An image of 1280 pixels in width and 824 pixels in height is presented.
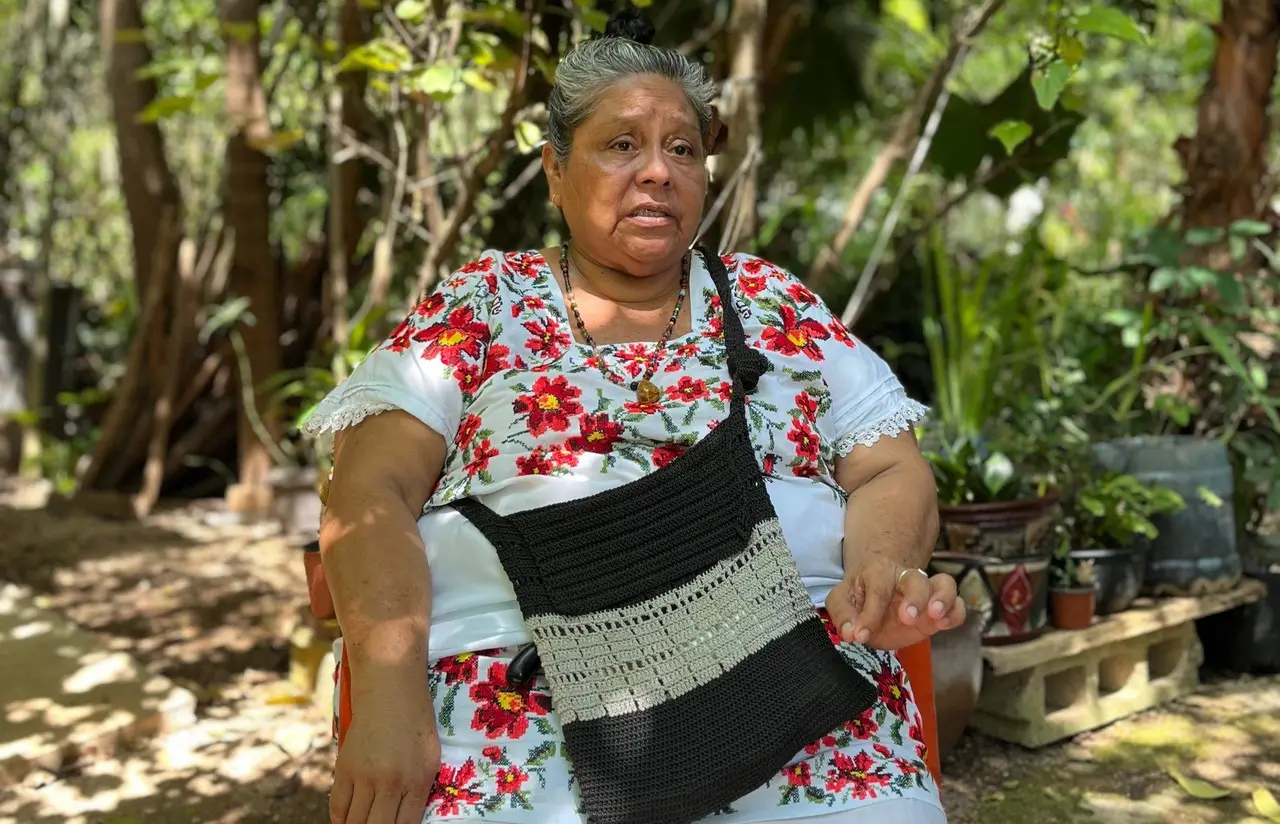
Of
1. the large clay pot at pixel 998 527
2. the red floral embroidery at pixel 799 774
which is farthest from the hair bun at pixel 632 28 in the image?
the large clay pot at pixel 998 527

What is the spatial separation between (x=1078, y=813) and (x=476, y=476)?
148 cm

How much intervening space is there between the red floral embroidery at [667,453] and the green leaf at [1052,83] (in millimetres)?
1070

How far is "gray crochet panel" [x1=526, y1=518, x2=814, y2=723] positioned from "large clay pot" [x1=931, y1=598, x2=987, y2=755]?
37.1 inches

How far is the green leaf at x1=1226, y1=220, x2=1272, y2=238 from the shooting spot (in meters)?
3.20

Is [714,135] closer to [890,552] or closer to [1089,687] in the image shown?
[890,552]

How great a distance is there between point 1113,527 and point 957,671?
649mm

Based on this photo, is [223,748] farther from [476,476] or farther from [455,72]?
[455,72]

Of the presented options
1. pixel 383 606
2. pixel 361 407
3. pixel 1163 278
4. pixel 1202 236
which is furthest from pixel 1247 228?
pixel 383 606

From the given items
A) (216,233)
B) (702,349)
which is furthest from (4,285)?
(702,349)

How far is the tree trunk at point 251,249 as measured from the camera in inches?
168

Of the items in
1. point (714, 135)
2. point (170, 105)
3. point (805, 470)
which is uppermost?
point (170, 105)

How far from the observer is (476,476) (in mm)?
1702

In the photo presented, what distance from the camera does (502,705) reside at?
1544mm

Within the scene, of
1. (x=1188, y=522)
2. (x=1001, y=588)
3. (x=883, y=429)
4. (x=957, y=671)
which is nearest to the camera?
(x=883, y=429)
